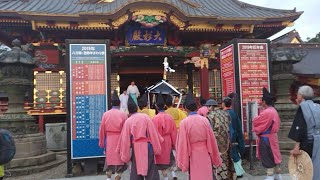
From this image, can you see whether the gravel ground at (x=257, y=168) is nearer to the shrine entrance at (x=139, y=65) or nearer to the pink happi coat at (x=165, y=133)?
the pink happi coat at (x=165, y=133)

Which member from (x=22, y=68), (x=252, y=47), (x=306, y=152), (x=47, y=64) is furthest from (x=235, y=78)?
(x=47, y=64)

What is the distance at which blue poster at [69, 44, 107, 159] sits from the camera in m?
7.27

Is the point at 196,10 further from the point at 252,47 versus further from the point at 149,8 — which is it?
the point at 252,47

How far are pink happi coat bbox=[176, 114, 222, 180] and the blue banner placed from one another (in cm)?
889

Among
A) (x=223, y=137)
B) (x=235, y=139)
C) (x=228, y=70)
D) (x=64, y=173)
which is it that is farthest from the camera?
(x=228, y=70)

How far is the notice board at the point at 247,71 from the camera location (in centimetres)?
807

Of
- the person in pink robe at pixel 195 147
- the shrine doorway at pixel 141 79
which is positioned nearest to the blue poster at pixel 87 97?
the person in pink robe at pixel 195 147

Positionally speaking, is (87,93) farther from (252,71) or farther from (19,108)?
(252,71)

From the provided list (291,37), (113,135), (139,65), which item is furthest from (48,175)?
(291,37)

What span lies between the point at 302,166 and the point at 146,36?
972cm

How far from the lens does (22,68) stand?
8.65 m

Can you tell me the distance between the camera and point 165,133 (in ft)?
21.3

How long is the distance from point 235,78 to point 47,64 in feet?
27.6

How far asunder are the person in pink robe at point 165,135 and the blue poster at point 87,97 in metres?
1.66
